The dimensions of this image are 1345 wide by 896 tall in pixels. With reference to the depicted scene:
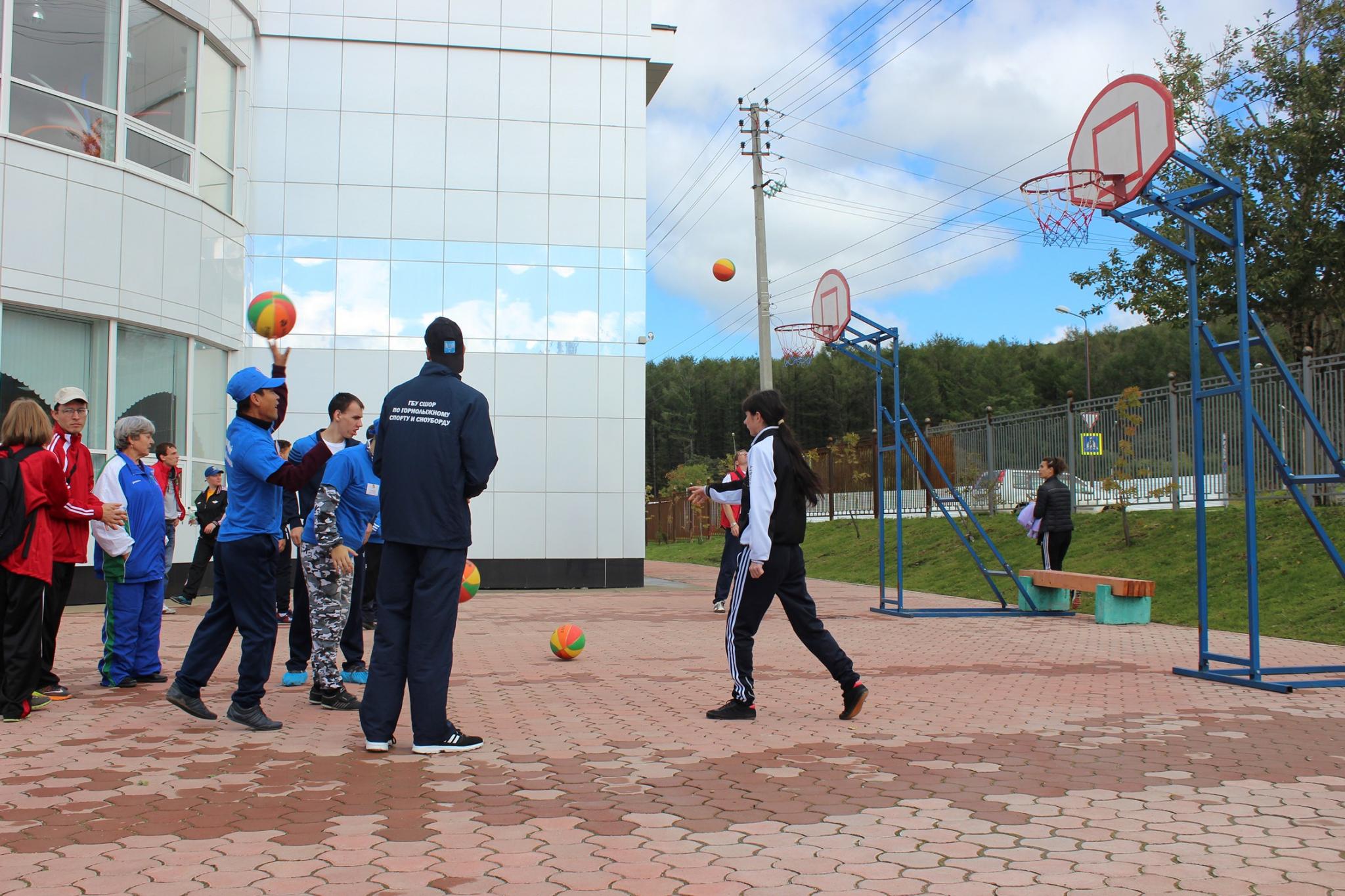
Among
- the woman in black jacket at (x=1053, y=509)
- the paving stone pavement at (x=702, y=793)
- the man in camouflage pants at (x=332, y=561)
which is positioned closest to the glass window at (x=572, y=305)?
the woman in black jacket at (x=1053, y=509)

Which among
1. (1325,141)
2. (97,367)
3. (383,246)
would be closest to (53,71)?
(97,367)

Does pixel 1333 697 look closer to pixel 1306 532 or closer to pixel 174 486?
pixel 1306 532

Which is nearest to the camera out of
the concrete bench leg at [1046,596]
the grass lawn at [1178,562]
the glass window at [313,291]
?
the grass lawn at [1178,562]

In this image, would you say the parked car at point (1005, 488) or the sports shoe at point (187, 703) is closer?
the sports shoe at point (187, 703)

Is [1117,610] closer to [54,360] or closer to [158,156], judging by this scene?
[54,360]

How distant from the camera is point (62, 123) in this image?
14.7 meters

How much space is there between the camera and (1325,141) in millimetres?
20734

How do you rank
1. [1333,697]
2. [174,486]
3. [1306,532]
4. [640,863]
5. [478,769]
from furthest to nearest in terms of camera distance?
[1306,532] < [174,486] < [1333,697] < [478,769] < [640,863]

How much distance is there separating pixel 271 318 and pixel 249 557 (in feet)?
6.24

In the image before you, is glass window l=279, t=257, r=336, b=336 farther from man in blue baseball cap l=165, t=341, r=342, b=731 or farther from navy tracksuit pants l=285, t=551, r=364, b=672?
man in blue baseball cap l=165, t=341, r=342, b=731

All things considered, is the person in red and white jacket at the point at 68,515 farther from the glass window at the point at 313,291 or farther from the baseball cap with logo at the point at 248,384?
the glass window at the point at 313,291

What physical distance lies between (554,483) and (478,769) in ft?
46.9

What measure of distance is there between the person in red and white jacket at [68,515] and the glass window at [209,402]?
32.2ft

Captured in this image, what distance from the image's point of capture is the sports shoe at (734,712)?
265 inches
